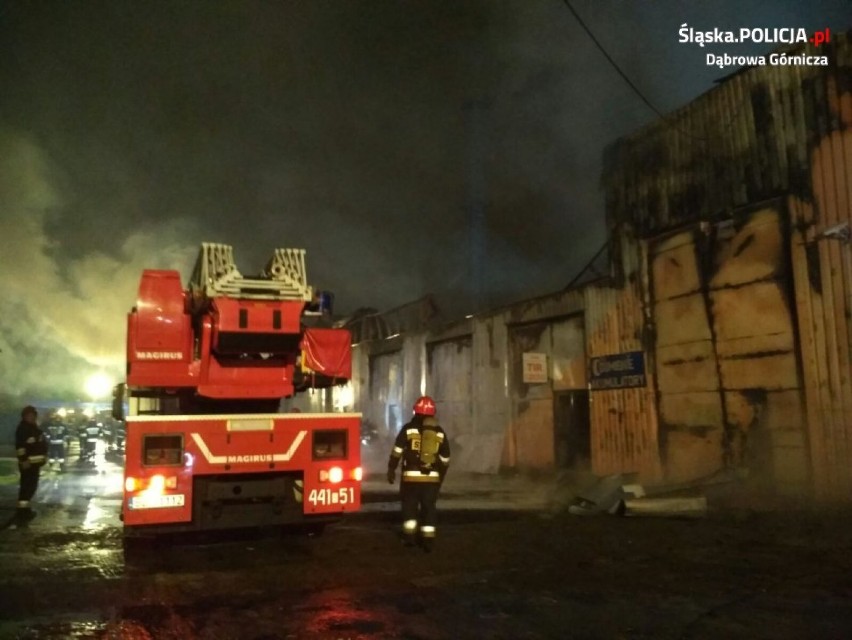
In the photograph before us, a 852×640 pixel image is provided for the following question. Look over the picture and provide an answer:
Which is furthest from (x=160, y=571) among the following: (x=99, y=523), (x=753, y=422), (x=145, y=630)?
(x=753, y=422)

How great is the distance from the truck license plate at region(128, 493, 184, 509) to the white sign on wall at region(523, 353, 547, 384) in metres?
9.86

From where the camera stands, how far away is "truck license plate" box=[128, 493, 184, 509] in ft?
21.0

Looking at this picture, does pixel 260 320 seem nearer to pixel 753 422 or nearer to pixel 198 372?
pixel 198 372

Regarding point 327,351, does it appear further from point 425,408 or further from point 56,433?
point 56,433

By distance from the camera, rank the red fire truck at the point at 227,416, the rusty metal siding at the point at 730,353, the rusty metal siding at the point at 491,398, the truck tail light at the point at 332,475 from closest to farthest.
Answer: the red fire truck at the point at 227,416 → the truck tail light at the point at 332,475 → the rusty metal siding at the point at 730,353 → the rusty metal siding at the point at 491,398

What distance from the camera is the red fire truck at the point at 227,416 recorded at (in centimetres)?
659

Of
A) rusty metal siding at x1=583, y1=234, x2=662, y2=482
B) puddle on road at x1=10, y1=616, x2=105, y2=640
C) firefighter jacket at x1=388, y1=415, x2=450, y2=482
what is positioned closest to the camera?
puddle on road at x1=10, y1=616, x2=105, y2=640

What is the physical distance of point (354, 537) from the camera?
26.4ft

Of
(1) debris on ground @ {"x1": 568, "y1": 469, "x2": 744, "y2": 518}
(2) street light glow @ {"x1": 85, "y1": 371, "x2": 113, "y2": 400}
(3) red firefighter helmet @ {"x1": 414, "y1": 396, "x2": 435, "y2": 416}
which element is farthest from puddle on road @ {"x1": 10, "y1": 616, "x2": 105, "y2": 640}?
(2) street light glow @ {"x1": 85, "y1": 371, "x2": 113, "y2": 400}

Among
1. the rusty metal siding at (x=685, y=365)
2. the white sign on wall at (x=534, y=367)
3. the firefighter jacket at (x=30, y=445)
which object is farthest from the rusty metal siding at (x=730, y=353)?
the firefighter jacket at (x=30, y=445)

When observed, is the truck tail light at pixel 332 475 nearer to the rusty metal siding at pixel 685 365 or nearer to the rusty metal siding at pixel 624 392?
the rusty metal siding at pixel 685 365

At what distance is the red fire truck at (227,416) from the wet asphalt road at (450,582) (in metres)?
0.52

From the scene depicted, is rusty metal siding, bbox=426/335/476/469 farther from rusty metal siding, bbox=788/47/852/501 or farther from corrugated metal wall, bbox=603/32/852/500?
rusty metal siding, bbox=788/47/852/501

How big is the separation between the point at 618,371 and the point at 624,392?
44 cm
